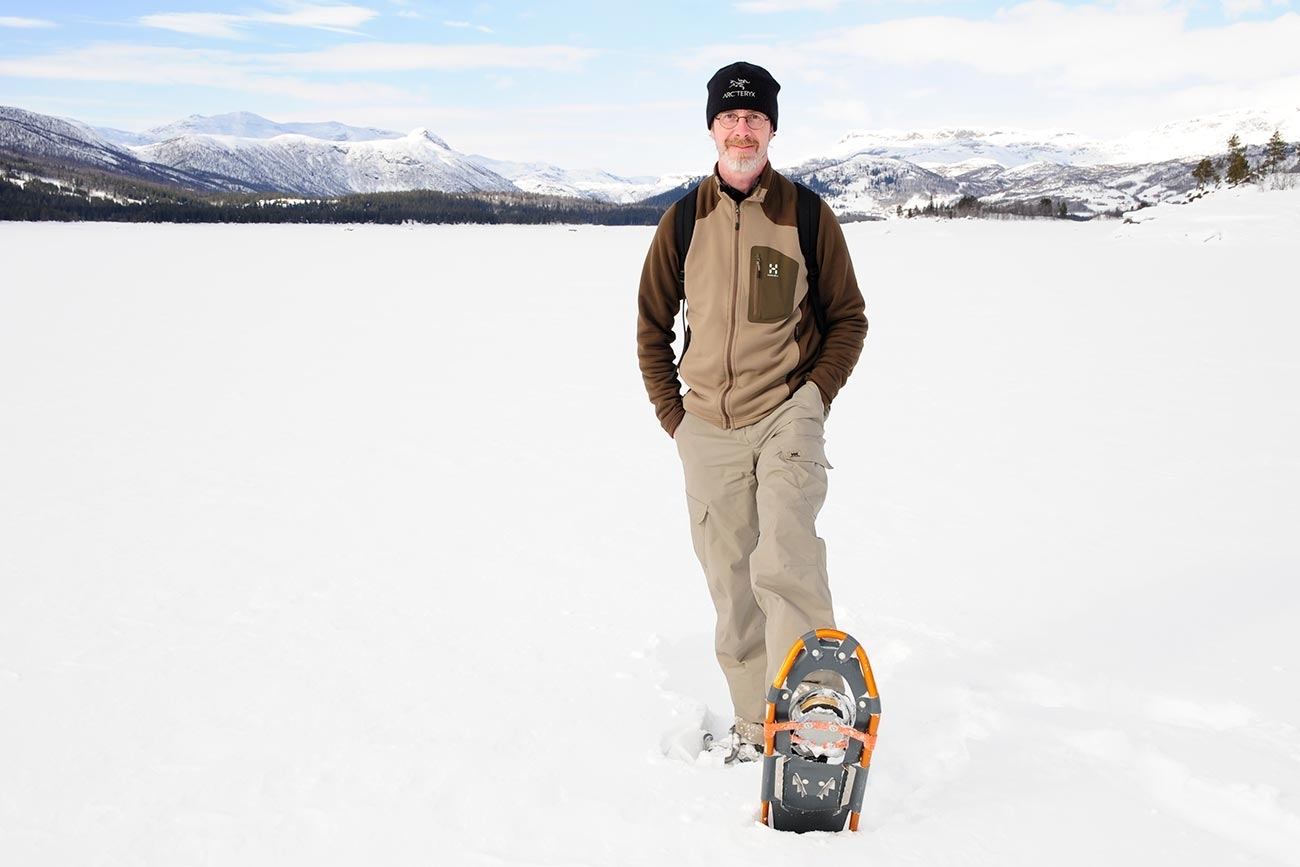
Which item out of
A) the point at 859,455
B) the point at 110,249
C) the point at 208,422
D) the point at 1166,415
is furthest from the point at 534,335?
the point at 110,249

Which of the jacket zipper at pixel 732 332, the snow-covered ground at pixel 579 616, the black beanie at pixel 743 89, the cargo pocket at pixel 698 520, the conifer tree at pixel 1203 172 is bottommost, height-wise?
the snow-covered ground at pixel 579 616

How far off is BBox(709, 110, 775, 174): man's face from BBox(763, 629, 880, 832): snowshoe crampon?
1.45m

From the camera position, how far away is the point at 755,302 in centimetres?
277

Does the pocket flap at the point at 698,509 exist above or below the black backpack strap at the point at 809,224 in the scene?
below

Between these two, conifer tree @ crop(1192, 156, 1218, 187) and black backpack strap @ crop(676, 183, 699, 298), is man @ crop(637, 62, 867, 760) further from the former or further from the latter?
conifer tree @ crop(1192, 156, 1218, 187)

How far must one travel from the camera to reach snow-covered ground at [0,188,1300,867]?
2596 mm

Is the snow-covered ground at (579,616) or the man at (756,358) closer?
the snow-covered ground at (579,616)

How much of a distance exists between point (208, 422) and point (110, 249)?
3149 cm

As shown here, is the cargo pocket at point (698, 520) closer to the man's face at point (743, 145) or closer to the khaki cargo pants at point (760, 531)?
the khaki cargo pants at point (760, 531)

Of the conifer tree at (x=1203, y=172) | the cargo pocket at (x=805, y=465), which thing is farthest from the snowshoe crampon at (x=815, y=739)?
the conifer tree at (x=1203, y=172)

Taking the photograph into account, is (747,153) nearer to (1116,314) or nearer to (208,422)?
(208,422)

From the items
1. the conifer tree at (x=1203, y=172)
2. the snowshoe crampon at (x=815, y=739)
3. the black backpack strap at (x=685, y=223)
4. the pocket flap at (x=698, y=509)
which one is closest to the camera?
the snowshoe crampon at (x=815, y=739)

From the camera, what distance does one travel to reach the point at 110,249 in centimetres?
3394

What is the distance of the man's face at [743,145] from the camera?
275 centimetres
